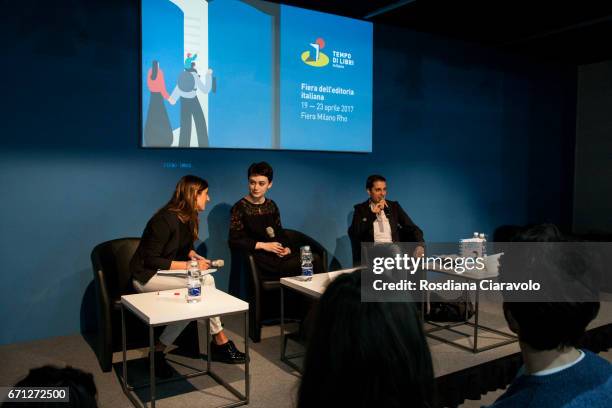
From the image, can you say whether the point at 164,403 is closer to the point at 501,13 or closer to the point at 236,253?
the point at 236,253

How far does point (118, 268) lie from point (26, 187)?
0.87 metres

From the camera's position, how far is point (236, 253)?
14.2ft

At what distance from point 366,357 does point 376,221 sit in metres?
3.55

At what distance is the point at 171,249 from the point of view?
2.99 metres

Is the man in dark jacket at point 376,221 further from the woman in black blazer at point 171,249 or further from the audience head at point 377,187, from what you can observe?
the woman in black blazer at point 171,249

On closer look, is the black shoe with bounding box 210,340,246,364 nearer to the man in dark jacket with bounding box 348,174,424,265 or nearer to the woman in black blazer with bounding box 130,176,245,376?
the woman in black blazer with bounding box 130,176,245,376

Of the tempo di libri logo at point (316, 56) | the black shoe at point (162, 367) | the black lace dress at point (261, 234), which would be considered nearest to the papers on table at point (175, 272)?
the black shoe at point (162, 367)

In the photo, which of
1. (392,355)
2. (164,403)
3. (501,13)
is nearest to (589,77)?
(501,13)

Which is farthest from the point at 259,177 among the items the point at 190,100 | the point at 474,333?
the point at 474,333

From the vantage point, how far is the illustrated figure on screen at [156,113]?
378 centimetres

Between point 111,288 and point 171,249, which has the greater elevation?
point 171,249

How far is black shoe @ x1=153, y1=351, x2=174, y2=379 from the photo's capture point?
296 cm

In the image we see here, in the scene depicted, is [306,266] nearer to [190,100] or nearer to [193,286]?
[193,286]

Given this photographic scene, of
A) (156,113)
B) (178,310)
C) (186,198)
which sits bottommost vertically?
(178,310)
